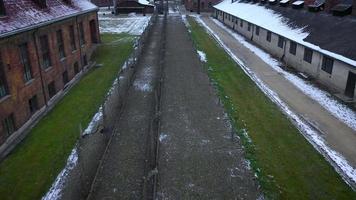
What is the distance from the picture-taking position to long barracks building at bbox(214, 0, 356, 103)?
21203 mm

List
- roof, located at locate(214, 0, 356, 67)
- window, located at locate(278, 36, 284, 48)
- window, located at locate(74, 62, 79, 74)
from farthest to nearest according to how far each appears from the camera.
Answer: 1. window, located at locate(278, 36, 284, 48)
2. window, located at locate(74, 62, 79, 74)
3. roof, located at locate(214, 0, 356, 67)

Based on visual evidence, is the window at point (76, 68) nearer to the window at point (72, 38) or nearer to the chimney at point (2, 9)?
the window at point (72, 38)

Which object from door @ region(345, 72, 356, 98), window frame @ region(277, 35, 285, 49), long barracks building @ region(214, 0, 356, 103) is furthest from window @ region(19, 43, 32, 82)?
window frame @ region(277, 35, 285, 49)

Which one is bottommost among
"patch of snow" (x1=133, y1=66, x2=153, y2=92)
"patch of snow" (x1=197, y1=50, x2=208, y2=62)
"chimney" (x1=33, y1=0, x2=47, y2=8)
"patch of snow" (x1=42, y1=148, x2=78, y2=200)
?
"patch of snow" (x1=42, y1=148, x2=78, y2=200)

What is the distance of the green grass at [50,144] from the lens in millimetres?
12501

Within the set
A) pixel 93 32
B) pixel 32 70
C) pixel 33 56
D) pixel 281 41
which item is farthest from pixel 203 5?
pixel 32 70

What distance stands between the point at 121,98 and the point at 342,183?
44.1 ft

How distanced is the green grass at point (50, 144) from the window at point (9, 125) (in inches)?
32.1

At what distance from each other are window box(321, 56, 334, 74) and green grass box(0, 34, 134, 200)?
50.5ft

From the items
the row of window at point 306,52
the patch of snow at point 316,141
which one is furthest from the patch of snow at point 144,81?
the row of window at point 306,52

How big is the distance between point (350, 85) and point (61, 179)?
56.6ft

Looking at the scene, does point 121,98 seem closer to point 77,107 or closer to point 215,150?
point 77,107

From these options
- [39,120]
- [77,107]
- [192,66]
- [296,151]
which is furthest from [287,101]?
[39,120]

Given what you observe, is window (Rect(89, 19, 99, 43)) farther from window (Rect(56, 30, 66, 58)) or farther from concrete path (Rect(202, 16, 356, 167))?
concrete path (Rect(202, 16, 356, 167))
